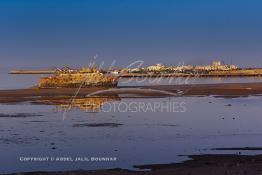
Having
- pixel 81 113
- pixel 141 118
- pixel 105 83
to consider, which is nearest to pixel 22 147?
pixel 141 118

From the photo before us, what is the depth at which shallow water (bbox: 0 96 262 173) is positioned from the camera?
61.5ft

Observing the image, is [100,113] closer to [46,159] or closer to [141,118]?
[141,118]

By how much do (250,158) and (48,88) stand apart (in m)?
58.9

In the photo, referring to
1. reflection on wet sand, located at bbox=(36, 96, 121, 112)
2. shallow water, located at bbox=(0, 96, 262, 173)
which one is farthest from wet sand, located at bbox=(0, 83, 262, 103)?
shallow water, located at bbox=(0, 96, 262, 173)

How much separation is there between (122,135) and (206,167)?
891 centimetres

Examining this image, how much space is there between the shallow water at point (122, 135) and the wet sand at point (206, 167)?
2.80 ft

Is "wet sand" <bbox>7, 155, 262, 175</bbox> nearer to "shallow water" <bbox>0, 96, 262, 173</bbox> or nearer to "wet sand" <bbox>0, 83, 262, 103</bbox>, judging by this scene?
"shallow water" <bbox>0, 96, 262, 173</bbox>

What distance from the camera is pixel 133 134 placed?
973 inches

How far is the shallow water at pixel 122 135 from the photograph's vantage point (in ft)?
61.5

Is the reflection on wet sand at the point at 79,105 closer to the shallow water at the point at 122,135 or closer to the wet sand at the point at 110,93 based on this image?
the shallow water at the point at 122,135

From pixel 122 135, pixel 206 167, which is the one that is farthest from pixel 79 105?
A: pixel 206 167

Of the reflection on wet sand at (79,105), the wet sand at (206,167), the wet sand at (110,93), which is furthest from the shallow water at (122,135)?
the wet sand at (110,93)

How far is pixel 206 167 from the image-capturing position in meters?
15.8

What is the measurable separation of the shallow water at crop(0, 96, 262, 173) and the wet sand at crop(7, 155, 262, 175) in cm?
85
